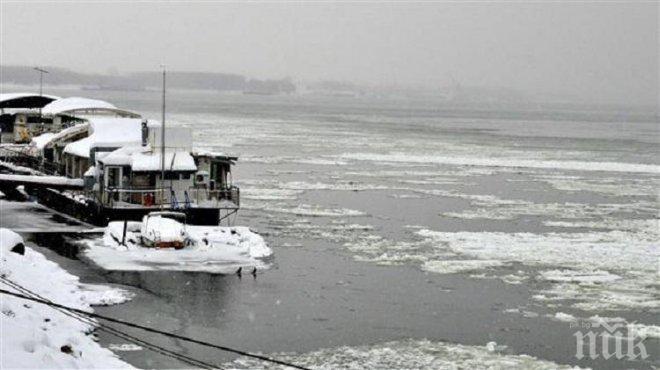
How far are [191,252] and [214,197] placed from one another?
893 cm

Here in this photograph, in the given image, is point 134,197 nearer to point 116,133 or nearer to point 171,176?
point 171,176

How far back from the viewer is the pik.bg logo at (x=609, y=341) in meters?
22.9

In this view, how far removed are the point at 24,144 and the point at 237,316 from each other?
153 feet

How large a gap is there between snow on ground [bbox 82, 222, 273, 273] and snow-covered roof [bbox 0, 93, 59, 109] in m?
39.5

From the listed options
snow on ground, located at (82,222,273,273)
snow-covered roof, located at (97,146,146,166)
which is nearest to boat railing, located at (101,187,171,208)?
snow-covered roof, located at (97,146,146,166)

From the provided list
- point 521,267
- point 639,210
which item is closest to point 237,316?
point 521,267

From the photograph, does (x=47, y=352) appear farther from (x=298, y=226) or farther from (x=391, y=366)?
(x=298, y=226)

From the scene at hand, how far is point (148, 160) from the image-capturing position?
43.0 m

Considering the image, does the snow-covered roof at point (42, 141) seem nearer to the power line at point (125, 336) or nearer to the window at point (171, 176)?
the window at point (171, 176)

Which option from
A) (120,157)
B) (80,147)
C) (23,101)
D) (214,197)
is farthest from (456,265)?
(23,101)

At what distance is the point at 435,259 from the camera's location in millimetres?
34656

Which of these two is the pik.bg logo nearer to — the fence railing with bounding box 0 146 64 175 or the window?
the window

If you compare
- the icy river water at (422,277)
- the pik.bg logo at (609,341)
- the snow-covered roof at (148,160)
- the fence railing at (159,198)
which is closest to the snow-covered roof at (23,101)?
the icy river water at (422,277)

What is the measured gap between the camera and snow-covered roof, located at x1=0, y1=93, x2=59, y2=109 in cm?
7325
